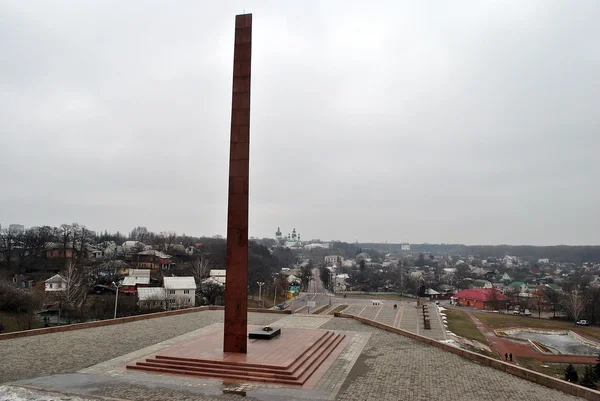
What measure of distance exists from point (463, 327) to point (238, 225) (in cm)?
3367

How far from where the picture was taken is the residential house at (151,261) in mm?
67000

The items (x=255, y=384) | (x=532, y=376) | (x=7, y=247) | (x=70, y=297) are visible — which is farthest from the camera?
(x=7, y=247)

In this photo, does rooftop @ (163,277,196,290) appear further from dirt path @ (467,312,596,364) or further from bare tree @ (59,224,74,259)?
dirt path @ (467,312,596,364)

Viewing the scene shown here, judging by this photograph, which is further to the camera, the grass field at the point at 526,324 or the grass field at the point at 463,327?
the grass field at the point at 526,324

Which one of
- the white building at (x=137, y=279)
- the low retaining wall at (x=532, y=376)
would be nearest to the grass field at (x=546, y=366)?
the low retaining wall at (x=532, y=376)

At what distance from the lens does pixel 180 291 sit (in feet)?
146

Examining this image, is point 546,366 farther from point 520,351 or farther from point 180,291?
point 180,291

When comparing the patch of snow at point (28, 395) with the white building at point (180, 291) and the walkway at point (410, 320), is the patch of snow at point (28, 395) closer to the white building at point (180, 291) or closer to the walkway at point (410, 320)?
the walkway at point (410, 320)

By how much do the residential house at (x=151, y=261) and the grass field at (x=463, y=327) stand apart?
44936 mm

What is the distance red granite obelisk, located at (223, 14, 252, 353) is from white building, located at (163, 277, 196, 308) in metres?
28.8

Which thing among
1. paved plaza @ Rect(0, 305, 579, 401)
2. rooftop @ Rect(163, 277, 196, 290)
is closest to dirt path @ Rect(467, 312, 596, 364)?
paved plaza @ Rect(0, 305, 579, 401)

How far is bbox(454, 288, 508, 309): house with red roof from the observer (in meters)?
65.8

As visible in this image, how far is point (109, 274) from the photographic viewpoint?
54.1 metres

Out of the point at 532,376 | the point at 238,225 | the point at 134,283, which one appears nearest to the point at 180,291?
the point at 134,283
